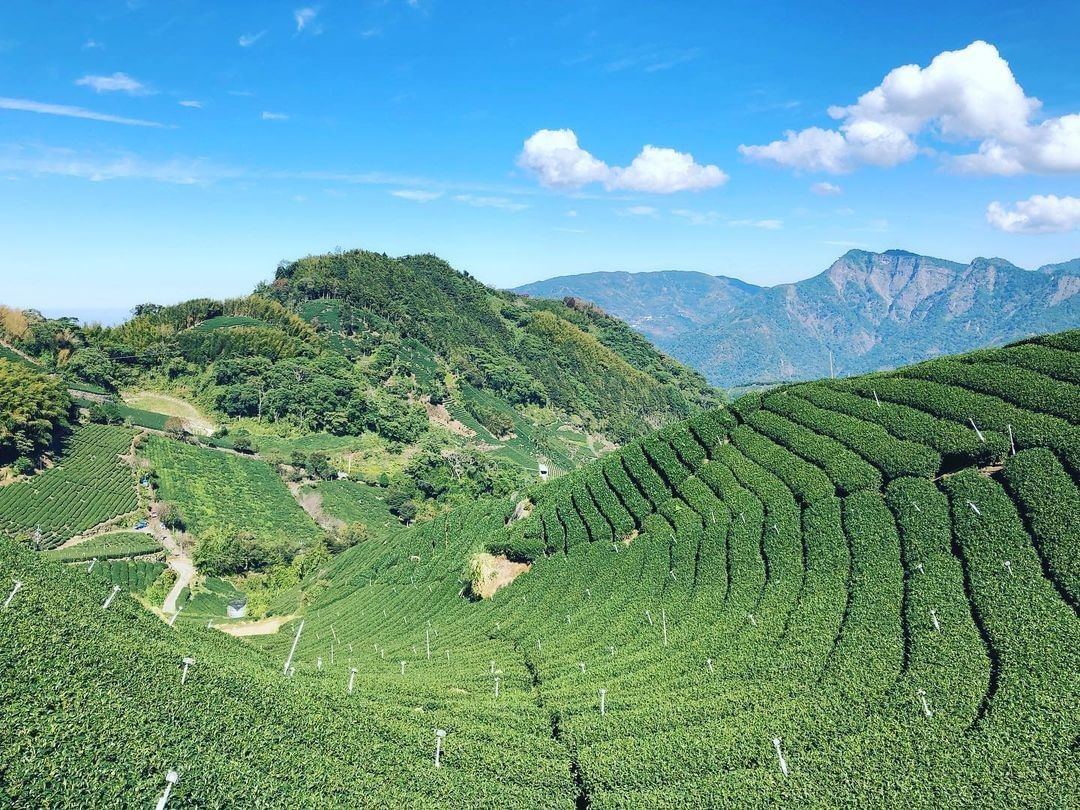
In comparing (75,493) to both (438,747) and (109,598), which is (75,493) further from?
(438,747)

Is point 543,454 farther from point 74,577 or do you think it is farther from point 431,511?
point 74,577

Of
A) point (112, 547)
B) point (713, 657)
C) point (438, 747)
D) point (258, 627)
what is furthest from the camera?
point (112, 547)

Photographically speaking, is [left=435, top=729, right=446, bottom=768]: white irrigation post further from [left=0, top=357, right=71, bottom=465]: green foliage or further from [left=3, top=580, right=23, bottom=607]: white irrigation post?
[left=0, top=357, right=71, bottom=465]: green foliage

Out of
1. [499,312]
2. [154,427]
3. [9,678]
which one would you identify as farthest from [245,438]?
[499,312]

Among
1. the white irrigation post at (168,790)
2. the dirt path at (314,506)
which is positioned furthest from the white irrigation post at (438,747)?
the dirt path at (314,506)

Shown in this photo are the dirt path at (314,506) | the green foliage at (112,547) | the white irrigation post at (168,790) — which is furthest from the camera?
the dirt path at (314,506)

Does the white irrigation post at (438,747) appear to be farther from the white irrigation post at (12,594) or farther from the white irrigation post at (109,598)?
the white irrigation post at (109,598)

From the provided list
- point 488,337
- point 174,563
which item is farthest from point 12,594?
point 488,337
